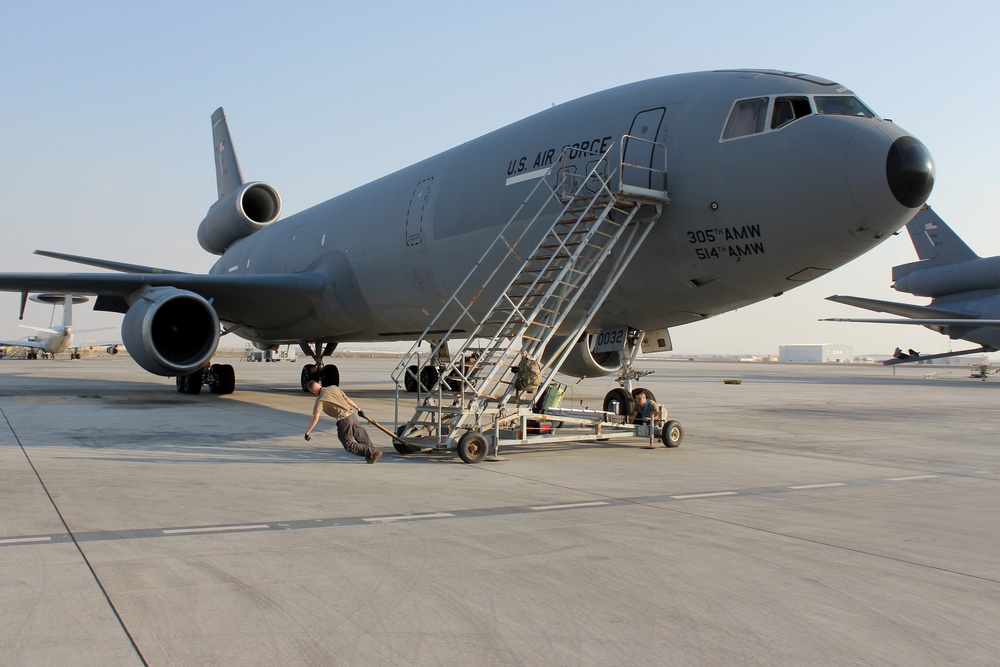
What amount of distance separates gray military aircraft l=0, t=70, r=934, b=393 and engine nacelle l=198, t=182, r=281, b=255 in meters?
6.11

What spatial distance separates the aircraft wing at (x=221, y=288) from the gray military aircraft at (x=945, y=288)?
2699 centimetres

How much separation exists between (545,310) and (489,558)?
18.3 feet

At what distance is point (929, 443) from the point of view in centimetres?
1153

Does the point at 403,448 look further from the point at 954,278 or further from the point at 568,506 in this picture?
the point at 954,278

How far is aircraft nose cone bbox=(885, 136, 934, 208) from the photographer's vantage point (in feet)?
26.9

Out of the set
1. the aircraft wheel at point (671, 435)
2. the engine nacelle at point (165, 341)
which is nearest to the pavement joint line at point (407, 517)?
the aircraft wheel at point (671, 435)

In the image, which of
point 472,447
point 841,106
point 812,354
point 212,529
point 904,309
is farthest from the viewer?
point 812,354

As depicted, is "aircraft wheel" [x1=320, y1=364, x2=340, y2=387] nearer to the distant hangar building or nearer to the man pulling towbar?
the man pulling towbar

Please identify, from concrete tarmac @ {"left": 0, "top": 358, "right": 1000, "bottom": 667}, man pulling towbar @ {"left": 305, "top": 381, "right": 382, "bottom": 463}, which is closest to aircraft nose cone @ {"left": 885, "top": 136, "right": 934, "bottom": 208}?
concrete tarmac @ {"left": 0, "top": 358, "right": 1000, "bottom": 667}

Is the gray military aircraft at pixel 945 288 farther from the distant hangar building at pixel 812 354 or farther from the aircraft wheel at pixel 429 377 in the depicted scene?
the distant hangar building at pixel 812 354

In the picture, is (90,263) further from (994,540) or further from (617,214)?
Result: (994,540)

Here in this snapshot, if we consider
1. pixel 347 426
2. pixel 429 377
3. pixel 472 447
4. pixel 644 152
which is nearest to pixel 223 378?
pixel 429 377

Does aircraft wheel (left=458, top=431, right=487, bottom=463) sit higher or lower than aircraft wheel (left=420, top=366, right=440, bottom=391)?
lower

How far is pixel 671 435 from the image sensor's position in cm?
1052
